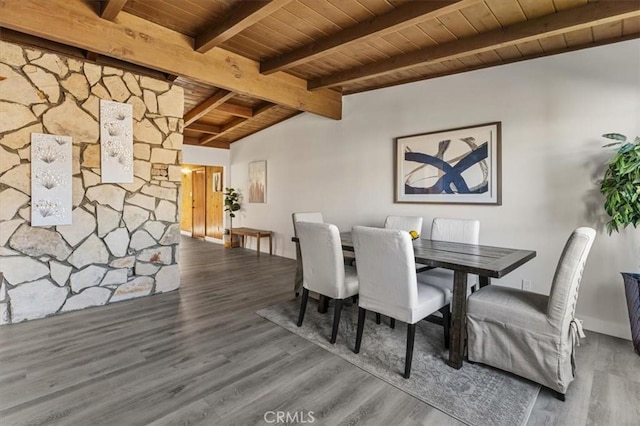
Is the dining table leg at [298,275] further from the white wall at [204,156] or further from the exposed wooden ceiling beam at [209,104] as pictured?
the white wall at [204,156]

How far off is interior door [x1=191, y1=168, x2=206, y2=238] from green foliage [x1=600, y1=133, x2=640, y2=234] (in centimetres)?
823

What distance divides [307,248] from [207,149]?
17.8 ft

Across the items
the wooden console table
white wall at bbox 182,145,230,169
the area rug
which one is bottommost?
the area rug

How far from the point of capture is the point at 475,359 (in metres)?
2.27

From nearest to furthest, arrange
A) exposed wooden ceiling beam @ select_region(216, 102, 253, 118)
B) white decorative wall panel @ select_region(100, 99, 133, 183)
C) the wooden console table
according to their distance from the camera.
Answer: white decorative wall panel @ select_region(100, 99, 133, 183)
exposed wooden ceiling beam @ select_region(216, 102, 253, 118)
the wooden console table

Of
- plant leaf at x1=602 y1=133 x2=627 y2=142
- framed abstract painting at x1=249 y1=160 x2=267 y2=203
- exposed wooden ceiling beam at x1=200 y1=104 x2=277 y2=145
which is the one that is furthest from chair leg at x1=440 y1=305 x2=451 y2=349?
framed abstract painting at x1=249 y1=160 x2=267 y2=203

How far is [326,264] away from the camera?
106 inches

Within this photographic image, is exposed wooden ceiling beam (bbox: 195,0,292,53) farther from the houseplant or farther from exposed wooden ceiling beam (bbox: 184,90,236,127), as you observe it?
the houseplant

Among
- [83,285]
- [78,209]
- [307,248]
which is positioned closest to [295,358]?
[307,248]

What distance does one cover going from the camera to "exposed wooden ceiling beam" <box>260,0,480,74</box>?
2344mm

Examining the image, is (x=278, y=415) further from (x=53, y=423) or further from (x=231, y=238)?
(x=231, y=238)

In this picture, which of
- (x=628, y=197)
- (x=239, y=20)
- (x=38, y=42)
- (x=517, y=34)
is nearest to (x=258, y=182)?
(x=38, y=42)

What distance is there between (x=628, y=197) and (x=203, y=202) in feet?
27.5

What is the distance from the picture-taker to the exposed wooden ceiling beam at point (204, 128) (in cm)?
639
